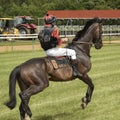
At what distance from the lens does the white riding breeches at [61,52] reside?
916 cm

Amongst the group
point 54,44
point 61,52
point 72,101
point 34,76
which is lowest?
point 72,101

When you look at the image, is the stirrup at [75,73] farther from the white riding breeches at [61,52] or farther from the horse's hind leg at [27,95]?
the horse's hind leg at [27,95]

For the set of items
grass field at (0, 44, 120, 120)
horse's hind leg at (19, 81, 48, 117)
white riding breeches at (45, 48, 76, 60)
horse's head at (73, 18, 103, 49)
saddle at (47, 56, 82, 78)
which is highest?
horse's head at (73, 18, 103, 49)

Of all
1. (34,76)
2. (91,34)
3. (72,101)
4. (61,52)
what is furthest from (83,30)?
(34,76)

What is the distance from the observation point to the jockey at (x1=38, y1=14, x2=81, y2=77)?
893 cm

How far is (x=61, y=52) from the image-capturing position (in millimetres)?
9289

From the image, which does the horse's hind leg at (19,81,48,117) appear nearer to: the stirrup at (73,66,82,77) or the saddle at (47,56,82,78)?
the saddle at (47,56,82,78)

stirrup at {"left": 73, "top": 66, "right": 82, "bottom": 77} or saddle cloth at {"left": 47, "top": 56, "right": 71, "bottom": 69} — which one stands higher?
saddle cloth at {"left": 47, "top": 56, "right": 71, "bottom": 69}

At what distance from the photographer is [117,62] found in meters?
21.1

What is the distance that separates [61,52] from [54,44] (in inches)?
12.9

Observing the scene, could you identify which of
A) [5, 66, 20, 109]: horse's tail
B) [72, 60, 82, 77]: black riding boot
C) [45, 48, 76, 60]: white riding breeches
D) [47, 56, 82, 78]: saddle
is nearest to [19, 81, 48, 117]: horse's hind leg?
[5, 66, 20, 109]: horse's tail

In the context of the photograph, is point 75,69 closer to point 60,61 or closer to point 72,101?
point 60,61

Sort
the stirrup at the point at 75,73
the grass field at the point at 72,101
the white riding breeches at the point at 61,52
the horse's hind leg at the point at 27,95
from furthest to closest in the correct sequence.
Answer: the grass field at the point at 72,101 → the stirrup at the point at 75,73 → the white riding breeches at the point at 61,52 → the horse's hind leg at the point at 27,95

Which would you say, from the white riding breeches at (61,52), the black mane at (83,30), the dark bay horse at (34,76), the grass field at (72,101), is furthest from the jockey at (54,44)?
the grass field at (72,101)
